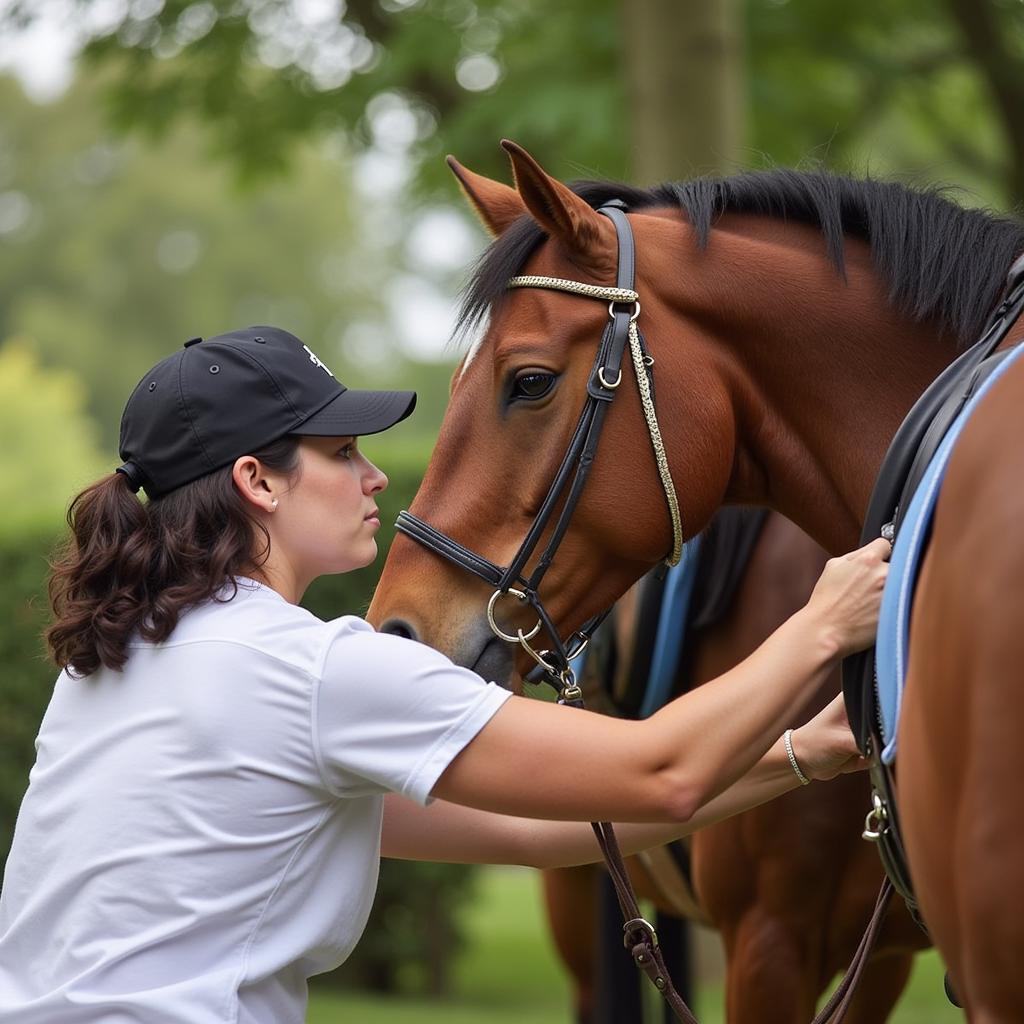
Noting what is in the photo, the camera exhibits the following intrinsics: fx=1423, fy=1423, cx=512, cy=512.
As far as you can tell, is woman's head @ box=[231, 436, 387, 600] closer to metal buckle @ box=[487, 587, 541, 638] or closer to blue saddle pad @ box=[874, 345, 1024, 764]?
metal buckle @ box=[487, 587, 541, 638]

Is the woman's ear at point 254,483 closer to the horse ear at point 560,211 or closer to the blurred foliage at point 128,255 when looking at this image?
the horse ear at point 560,211

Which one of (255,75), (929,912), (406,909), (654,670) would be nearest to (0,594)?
(406,909)

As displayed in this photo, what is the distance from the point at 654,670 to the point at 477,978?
5.90m

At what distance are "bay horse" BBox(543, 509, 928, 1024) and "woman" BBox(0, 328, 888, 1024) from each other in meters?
1.25

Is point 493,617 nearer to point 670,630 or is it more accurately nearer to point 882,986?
point 670,630

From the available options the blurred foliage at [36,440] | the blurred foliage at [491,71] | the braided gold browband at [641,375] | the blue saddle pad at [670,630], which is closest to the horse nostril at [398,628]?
the braided gold browband at [641,375]

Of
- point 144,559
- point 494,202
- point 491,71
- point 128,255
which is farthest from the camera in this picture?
point 128,255

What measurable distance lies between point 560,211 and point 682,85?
4.62m

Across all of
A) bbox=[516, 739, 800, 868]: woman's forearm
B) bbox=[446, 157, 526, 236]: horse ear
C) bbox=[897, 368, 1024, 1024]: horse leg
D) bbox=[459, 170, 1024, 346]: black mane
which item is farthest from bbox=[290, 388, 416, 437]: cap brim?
bbox=[897, 368, 1024, 1024]: horse leg

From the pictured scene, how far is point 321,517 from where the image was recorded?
7.23 feet

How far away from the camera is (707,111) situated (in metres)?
6.55

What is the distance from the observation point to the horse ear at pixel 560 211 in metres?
2.24

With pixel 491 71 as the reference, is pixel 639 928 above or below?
below

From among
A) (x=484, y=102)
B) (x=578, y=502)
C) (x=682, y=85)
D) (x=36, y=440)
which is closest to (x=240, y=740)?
(x=578, y=502)
